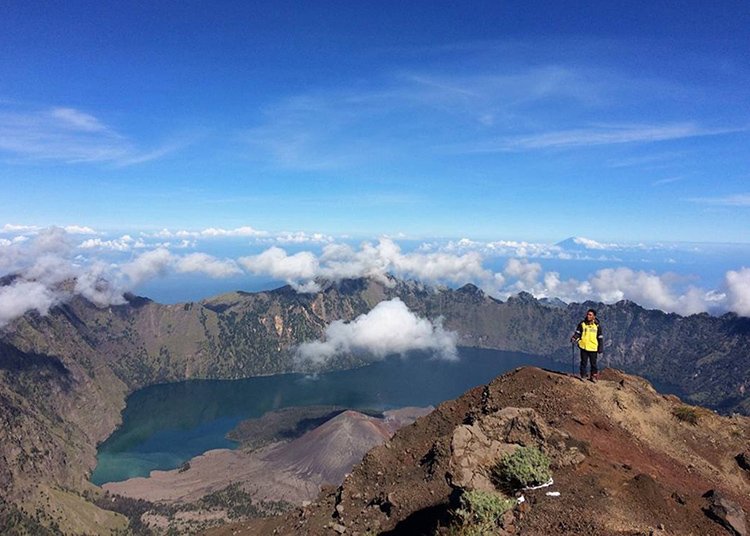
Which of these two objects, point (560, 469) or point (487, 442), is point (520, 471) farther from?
point (560, 469)

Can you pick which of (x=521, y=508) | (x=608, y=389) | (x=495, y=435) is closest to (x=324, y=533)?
(x=495, y=435)

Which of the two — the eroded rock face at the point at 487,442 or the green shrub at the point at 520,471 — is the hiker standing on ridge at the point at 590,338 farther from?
the green shrub at the point at 520,471

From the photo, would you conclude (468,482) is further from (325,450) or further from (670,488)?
(325,450)

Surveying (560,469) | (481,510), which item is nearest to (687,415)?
(560,469)

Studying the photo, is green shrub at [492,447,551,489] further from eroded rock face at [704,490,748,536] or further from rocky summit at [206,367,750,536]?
eroded rock face at [704,490,748,536]

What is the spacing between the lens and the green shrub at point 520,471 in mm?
15758

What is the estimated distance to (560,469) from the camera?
1716cm

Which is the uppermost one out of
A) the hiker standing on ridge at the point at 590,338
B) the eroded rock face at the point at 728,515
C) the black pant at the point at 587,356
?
the hiker standing on ridge at the point at 590,338

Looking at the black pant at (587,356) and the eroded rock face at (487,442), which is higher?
the black pant at (587,356)

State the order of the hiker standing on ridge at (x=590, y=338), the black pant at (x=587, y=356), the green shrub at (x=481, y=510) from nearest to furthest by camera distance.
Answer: the green shrub at (x=481, y=510) → the hiker standing on ridge at (x=590, y=338) → the black pant at (x=587, y=356)

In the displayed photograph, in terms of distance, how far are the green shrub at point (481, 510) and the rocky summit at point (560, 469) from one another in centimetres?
8

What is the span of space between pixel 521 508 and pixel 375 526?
9.69 metres

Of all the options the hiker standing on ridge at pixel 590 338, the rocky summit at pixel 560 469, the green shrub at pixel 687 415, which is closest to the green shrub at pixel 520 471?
the rocky summit at pixel 560 469

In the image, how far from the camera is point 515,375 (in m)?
27.4
